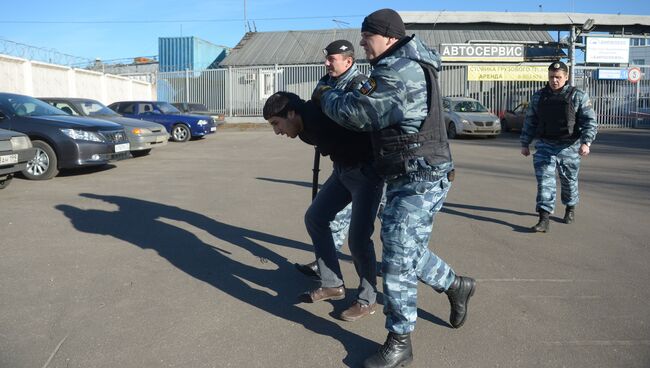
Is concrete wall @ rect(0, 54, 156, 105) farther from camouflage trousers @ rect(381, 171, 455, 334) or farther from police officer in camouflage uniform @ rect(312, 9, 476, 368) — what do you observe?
camouflage trousers @ rect(381, 171, 455, 334)

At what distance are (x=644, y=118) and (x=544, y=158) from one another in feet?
72.4

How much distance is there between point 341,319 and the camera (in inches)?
148

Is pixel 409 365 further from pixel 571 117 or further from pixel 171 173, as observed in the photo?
pixel 171 173

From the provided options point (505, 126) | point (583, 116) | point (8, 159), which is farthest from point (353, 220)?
point (505, 126)

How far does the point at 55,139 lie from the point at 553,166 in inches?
310

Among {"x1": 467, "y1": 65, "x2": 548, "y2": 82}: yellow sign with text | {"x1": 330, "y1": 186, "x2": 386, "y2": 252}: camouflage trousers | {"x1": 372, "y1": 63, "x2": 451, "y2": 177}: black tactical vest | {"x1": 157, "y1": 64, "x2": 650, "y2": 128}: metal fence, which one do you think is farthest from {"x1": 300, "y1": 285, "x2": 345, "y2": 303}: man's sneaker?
{"x1": 467, "y1": 65, "x2": 548, "y2": 82}: yellow sign with text

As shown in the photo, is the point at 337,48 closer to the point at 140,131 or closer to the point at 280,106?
the point at 280,106

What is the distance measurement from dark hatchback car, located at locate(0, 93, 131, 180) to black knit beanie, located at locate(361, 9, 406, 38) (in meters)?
7.80

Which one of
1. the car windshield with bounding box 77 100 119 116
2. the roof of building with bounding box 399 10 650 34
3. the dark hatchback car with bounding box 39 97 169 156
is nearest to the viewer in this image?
the dark hatchback car with bounding box 39 97 169 156

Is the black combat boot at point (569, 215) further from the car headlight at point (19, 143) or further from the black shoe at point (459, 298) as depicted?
the car headlight at point (19, 143)

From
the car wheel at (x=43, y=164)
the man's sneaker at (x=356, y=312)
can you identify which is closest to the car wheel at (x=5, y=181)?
the car wheel at (x=43, y=164)

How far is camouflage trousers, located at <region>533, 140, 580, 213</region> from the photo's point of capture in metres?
6.24

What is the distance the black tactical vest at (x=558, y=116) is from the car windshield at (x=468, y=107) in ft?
47.7

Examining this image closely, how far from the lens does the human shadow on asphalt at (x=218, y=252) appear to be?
377cm
